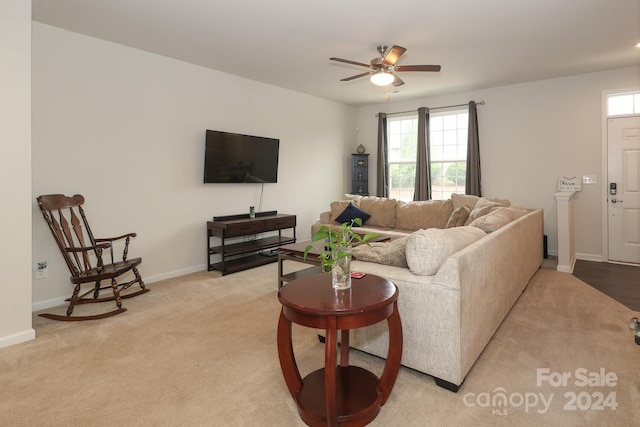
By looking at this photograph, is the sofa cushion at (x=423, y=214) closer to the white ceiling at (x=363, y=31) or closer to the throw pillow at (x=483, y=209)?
the throw pillow at (x=483, y=209)

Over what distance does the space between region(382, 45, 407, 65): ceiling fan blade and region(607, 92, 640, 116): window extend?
11.5 ft

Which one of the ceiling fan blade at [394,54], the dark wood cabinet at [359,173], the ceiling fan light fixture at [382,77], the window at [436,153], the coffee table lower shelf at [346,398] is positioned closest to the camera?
the coffee table lower shelf at [346,398]

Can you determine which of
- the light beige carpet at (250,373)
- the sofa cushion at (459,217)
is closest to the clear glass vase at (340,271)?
the light beige carpet at (250,373)

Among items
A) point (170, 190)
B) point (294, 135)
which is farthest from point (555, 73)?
point (170, 190)

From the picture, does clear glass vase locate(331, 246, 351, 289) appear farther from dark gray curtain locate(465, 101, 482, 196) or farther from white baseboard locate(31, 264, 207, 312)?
dark gray curtain locate(465, 101, 482, 196)

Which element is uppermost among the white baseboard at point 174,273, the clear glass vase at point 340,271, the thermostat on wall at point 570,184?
the thermostat on wall at point 570,184

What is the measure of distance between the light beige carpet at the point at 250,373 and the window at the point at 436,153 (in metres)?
3.27

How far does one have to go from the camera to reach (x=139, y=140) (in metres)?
3.96

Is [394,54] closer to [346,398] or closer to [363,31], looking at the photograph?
[363,31]

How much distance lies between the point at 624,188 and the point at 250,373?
17.7 feet

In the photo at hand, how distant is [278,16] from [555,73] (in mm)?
4033

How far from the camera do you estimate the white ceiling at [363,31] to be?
Result: 2967 mm

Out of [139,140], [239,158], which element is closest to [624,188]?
[239,158]

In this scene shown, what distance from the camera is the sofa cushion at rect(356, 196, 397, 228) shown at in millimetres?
5430
